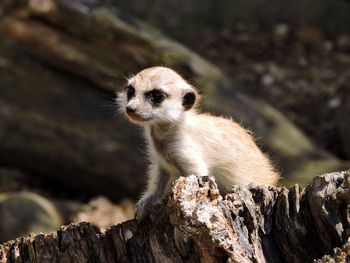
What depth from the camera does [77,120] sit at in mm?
7535

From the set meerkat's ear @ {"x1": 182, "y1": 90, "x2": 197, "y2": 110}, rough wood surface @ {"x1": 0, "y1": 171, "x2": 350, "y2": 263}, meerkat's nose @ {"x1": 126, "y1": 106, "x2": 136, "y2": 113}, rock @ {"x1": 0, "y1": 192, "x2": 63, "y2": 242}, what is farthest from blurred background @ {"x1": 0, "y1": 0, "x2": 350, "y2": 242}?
rough wood surface @ {"x1": 0, "y1": 171, "x2": 350, "y2": 263}

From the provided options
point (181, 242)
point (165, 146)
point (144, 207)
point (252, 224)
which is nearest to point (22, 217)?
point (165, 146)

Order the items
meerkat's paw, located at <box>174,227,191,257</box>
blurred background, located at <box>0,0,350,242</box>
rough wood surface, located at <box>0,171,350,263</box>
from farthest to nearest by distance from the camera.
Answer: blurred background, located at <box>0,0,350,242</box>
meerkat's paw, located at <box>174,227,191,257</box>
rough wood surface, located at <box>0,171,350,263</box>

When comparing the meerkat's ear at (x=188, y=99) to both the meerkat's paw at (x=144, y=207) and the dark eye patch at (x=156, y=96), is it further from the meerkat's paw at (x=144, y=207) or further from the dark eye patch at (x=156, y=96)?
the meerkat's paw at (x=144, y=207)

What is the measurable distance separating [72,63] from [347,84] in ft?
9.69

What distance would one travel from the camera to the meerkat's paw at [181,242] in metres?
3.41

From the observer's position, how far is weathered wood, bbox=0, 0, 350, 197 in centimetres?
704

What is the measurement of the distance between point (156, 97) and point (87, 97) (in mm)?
2996

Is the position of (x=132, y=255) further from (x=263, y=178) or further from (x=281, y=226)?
(x=263, y=178)

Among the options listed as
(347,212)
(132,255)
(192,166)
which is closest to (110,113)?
(192,166)

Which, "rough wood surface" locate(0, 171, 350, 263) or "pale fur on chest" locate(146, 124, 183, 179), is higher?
"pale fur on chest" locate(146, 124, 183, 179)

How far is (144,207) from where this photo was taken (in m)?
4.04

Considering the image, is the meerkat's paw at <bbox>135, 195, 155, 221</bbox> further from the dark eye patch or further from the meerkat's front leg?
the dark eye patch

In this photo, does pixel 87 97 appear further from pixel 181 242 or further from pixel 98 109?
pixel 181 242
